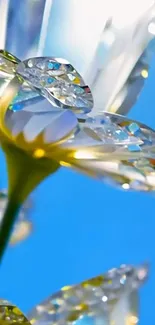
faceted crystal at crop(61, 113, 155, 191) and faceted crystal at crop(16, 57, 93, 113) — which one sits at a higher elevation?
faceted crystal at crop(16, 57, 93, 113)

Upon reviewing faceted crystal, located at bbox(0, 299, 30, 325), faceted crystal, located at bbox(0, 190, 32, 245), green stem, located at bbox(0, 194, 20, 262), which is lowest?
faceted crystal, located at bbox(0, 299, 30, 325)

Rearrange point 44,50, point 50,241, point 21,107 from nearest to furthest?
1. point 21,107
2. point 44,50
3. point 50,241

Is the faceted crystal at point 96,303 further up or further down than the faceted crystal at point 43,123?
further down

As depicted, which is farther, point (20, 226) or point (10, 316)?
point (20, 226)

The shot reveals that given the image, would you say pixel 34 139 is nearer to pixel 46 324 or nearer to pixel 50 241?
pixel 46 324

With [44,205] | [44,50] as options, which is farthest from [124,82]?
[44,205]
